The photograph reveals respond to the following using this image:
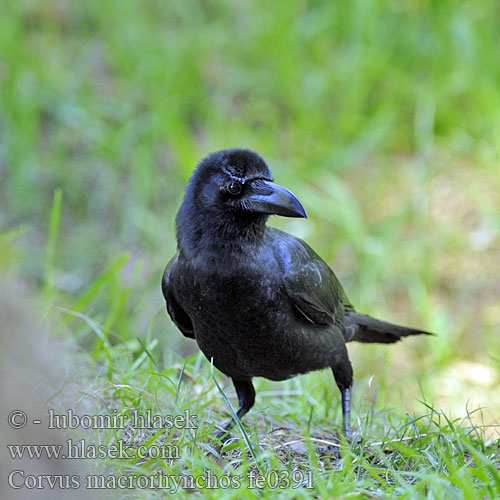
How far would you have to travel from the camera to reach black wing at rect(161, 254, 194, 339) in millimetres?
2957

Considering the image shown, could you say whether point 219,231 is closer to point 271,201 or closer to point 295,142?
point 271,201

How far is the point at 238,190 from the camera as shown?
2764 mm

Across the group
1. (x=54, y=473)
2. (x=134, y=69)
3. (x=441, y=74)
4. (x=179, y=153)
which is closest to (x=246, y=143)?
(x=179, y=153)

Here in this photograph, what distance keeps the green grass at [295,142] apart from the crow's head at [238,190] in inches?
90.7

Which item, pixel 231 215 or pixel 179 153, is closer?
pixel 231 215

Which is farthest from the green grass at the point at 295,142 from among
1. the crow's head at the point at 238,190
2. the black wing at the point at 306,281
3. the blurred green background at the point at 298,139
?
the crow's head at the point at 238,190

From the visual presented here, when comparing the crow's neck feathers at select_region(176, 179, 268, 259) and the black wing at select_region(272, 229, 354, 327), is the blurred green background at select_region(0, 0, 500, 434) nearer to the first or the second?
the black wing at select_region(272, 229, 354, 327)

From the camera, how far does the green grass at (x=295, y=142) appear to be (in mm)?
5816

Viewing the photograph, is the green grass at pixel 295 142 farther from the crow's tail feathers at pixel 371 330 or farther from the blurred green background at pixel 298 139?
the crow's tail feathers at pixel 371 330

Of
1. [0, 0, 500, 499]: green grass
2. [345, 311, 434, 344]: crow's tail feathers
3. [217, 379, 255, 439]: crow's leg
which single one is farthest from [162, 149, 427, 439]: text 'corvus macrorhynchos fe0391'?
[0, 0, 500, 499]: green grass

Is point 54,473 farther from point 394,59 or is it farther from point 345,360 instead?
point 394,59

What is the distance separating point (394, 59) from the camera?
23.4 ft

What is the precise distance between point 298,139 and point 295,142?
4 centimetres

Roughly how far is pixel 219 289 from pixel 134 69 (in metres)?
4.87
